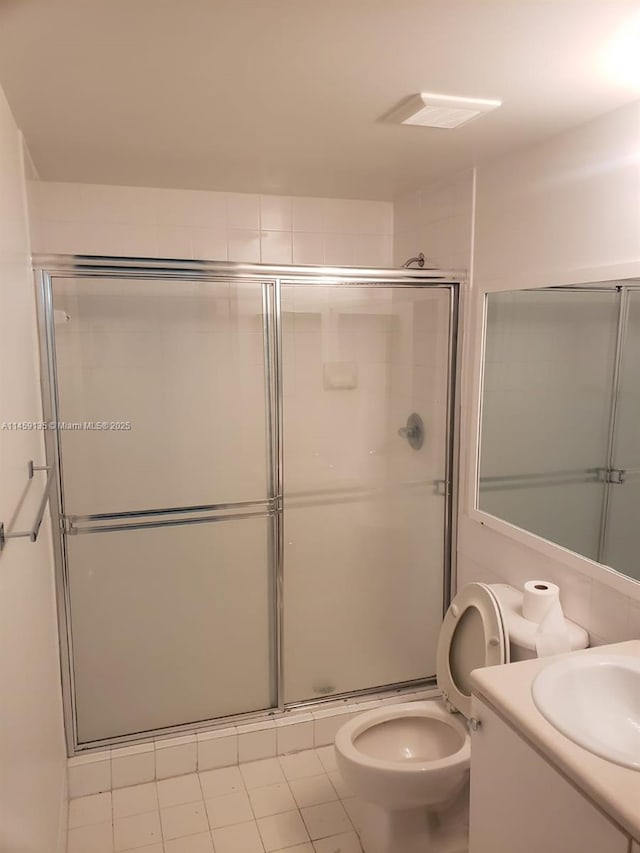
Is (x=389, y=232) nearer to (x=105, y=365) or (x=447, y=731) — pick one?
(x=105, y=365)

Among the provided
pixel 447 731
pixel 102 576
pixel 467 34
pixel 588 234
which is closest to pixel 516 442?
pixel 588 234

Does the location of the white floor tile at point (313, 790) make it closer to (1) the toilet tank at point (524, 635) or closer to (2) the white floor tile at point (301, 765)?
(2) the white floor tile at point (301, 765)

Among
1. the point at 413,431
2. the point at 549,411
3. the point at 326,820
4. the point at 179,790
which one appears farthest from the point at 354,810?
the point at 549,411

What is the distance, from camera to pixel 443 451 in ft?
8.56

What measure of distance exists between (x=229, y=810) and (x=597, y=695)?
136 cm

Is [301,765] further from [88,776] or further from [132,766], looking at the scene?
[88,776]

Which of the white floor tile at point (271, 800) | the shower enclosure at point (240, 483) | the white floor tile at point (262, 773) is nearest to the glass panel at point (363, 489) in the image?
the shower enclosure at point (240, 483)

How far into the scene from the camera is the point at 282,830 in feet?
6.77

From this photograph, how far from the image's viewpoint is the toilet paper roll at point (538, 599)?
72.7 inches

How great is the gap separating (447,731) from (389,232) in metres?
2.13

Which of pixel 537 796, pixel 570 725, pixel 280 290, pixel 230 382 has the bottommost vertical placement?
pixel 537 796

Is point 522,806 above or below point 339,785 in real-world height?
above

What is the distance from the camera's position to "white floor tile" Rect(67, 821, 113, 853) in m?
2.00

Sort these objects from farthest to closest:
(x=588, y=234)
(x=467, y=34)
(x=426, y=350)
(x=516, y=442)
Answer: (x=426, y=350) < (x=516, y=442) < (x=588, y=234) < (x=467, y=34)
